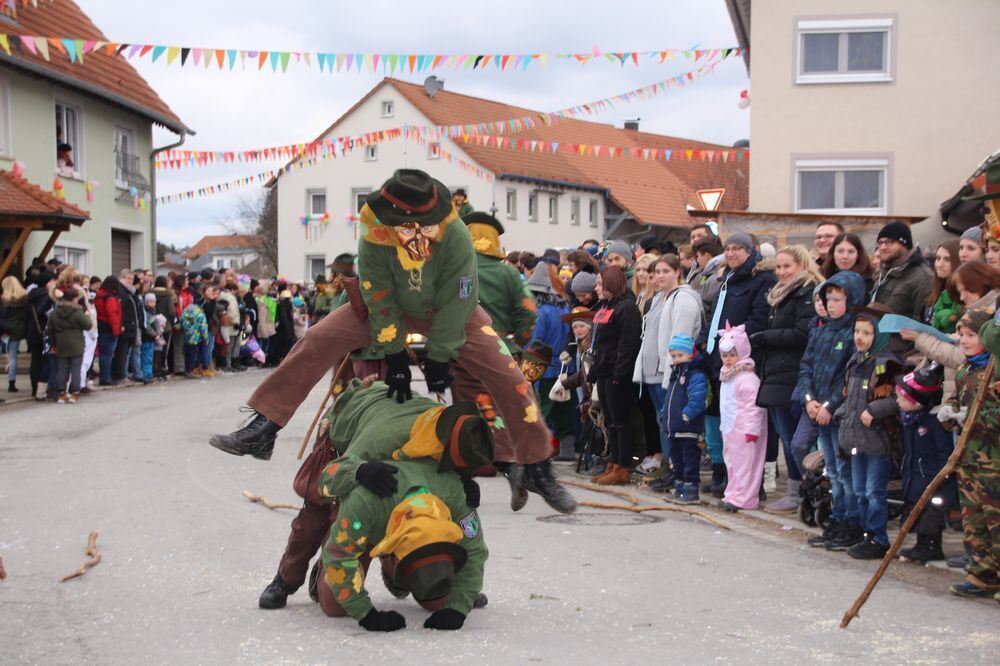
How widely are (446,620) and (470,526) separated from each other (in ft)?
1.55

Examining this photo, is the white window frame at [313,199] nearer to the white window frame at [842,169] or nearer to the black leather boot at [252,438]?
the white window frame at [842,169]

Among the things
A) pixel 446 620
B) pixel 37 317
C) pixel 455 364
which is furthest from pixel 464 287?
pixel 37 317

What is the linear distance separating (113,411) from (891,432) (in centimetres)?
1196

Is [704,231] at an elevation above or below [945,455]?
above

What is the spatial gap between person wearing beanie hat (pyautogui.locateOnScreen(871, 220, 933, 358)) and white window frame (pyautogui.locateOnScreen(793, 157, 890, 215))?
1274 cm

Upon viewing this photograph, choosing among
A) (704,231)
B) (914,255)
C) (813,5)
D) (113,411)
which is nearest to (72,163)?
(113,411)

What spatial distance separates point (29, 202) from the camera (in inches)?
932

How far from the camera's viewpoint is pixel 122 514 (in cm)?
941

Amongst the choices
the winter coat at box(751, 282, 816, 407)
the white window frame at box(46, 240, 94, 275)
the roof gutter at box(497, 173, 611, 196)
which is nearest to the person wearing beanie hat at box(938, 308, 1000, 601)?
the winter coat at box(751, 282, 816, 407)

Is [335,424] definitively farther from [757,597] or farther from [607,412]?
[607,412]

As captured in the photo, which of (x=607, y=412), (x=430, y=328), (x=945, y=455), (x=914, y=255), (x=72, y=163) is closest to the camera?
(x=430, y=328)

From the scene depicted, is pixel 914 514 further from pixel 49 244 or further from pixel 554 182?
pixel 554 182

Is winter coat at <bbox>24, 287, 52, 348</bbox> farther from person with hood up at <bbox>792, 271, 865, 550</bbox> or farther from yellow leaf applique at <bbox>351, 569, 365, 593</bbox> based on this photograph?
yellow leaf applique at <bbox>351, 569, 365, 593</bbox>

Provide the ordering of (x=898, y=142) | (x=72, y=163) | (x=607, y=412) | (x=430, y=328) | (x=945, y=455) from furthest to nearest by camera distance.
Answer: (x=72, y=163) < (x=898, y=142) < (x=607, y=412) < (x=945, y=455) < (x=430, y=328)
